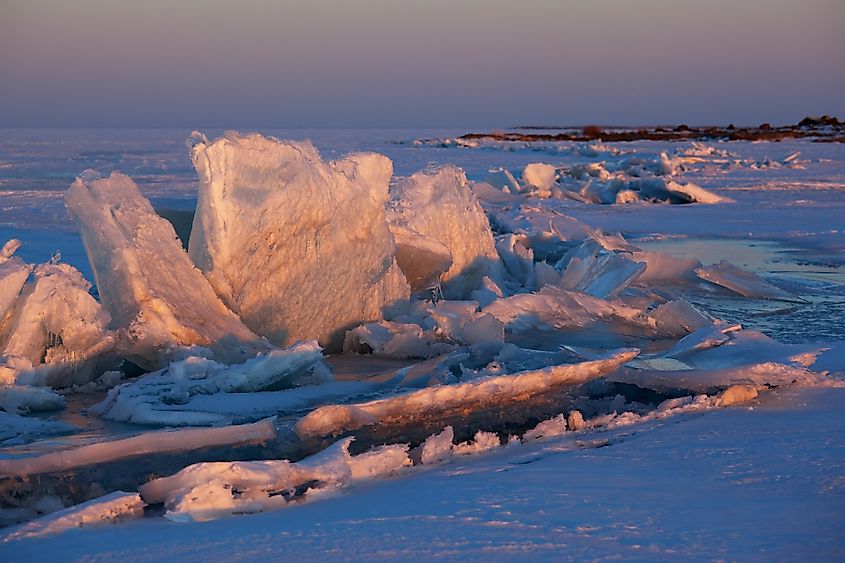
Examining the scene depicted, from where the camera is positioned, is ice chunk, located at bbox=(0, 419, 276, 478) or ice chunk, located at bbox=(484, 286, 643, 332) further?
ice chunk, located at bbox=(484, 286, 643, 332)

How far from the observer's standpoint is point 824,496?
2.11 meters

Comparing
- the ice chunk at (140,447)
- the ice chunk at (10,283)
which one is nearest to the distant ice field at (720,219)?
the ice chunk at (10,283)

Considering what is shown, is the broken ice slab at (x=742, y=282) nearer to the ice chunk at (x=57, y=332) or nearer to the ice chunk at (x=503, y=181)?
the ice chunk at (x=57, y=332)

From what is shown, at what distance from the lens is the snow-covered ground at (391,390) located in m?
1.92

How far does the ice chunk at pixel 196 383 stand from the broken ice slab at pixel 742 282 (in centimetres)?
328

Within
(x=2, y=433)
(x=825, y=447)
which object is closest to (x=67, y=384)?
(x=2, y=433)

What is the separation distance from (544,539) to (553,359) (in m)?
2.00

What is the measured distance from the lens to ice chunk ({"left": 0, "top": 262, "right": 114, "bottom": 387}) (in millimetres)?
3354

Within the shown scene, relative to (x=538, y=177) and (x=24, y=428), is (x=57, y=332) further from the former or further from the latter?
(x=538, y=177)

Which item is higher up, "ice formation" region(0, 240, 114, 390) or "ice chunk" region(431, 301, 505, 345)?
"ice formation" region(0, 240, 114, 390)

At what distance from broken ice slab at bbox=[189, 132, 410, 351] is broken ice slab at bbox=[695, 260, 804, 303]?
8.13ft

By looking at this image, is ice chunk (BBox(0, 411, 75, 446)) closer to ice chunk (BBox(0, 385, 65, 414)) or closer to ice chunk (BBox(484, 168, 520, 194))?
ice chunk (BBox(0, 385, 65, 414))

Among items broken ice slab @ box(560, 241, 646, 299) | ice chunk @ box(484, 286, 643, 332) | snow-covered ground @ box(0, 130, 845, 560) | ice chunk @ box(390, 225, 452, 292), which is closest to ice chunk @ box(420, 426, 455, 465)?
snow-covered ground @ box(0, 130, 845, 560)

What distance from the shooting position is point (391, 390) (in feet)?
11.0
